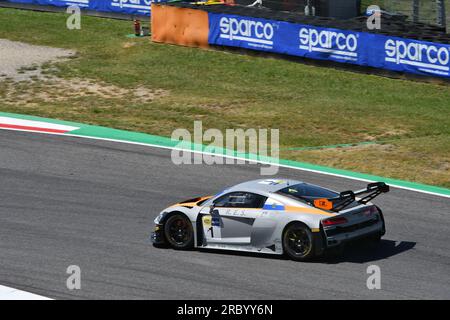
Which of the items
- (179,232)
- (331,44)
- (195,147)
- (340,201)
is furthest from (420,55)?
(179,232)

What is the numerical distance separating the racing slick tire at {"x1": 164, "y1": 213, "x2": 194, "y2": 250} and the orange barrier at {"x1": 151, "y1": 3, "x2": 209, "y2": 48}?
19291mm

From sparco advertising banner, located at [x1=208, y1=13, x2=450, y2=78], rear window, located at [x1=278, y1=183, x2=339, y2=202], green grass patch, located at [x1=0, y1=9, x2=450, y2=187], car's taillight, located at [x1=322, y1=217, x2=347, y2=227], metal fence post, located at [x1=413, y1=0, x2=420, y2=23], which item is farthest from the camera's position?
metal fence post, located at [x1=413, y1=0, x2=420, y2=23]

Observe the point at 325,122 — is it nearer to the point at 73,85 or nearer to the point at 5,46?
the point at 73,85

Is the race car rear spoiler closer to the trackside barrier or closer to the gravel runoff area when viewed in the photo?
the trackside barrier

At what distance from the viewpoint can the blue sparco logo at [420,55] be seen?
96.1 ft

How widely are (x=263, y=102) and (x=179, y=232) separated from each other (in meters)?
13.2

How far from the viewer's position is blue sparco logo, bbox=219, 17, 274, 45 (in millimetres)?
33562

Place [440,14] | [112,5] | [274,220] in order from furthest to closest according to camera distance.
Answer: [112,5] → [440,14] → [274,220]

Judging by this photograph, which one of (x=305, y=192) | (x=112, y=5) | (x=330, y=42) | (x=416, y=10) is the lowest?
(x=305, y=192)

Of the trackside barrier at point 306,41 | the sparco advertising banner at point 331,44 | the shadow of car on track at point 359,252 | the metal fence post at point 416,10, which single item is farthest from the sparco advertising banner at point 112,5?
the shadow of car on track at point 359,252

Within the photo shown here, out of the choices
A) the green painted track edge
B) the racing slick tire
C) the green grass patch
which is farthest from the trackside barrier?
the racing slick tire

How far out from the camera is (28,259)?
16.7 metres

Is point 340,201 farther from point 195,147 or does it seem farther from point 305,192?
point 195,147

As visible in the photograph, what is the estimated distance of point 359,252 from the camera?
1633 centimetres
